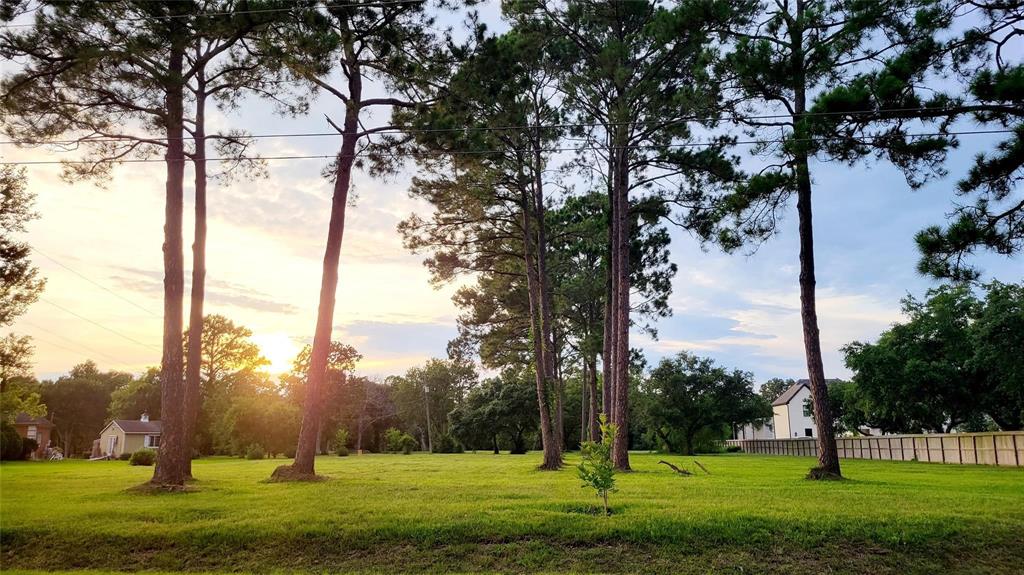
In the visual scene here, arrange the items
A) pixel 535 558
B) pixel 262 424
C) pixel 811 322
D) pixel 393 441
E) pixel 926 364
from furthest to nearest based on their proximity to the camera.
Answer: pixel 393 441, pixel 262 424, pixel 926 364, pixel 811 322, pixel 535 558

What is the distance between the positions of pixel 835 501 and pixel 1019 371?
22.1 m

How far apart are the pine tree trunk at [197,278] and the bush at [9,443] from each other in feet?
79.8

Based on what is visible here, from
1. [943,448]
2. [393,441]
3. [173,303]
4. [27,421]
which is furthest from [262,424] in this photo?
[943,448]

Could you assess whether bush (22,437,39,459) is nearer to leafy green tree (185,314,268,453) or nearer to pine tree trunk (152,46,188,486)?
leafy green tree (185,314,268,453)

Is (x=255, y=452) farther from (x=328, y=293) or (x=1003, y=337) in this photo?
(x=1003, y=337)

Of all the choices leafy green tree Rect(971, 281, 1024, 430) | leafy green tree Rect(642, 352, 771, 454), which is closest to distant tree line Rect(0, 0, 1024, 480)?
leafy green tree Rect(971, 281, 1024, 430)

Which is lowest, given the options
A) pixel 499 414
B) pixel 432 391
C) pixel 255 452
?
pixel 255 452

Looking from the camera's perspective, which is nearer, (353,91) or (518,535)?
(518,535)

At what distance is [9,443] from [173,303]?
28305mm

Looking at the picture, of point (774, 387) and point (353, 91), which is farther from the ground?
point (353, 91)

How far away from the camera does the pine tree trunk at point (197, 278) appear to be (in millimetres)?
14123

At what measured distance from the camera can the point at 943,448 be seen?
1079 inches

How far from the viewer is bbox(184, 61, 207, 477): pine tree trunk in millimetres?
14123

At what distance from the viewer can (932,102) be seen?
9.62 meters
